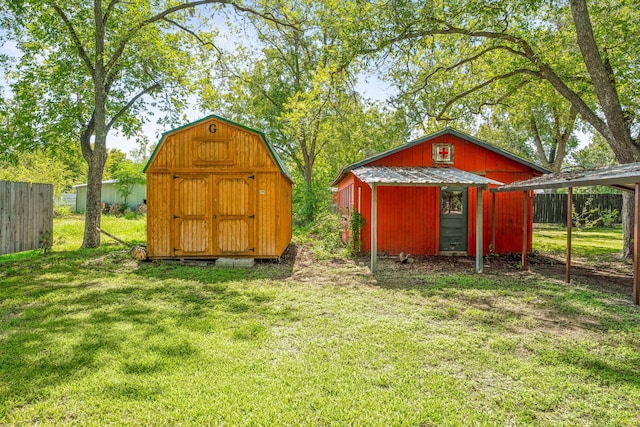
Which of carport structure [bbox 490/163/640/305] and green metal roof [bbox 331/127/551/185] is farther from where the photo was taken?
green metal roof [bbox 331/127/551/185]

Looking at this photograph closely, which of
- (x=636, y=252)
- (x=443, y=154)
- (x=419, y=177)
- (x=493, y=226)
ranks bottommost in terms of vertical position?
(x=636, y=252)

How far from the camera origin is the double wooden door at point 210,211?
340 inches

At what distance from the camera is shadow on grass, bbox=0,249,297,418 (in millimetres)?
3139

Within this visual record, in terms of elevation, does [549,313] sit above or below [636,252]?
below

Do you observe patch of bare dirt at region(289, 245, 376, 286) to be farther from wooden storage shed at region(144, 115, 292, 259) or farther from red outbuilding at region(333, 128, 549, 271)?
red outbuilding at region(333, 128, 549, 271)

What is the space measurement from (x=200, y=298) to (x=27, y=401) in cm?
302

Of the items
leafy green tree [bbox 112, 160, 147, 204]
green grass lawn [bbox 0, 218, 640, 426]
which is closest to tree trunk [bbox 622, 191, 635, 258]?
green grass lawn [bbox 0, 218, 640, 426]

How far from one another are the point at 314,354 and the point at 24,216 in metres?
9.14

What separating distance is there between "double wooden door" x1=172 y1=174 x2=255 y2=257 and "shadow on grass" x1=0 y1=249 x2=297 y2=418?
0.80 meters

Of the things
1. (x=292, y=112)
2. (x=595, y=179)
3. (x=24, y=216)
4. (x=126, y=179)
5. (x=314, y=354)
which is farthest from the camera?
(x=126, y=179)

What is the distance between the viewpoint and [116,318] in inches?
181

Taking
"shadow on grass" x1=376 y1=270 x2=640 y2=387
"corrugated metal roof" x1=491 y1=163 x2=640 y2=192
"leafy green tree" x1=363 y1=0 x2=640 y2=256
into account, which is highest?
"leafy green tree" x1=363 y1=0 x2=640 y2=256

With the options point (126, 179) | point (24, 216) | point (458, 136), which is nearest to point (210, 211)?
point (24, 216)

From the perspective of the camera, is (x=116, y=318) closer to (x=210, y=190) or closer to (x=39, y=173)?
(x=210, y=190)
